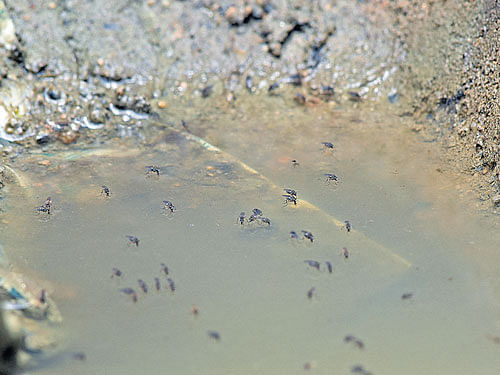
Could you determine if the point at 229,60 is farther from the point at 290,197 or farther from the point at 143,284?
the point at 143,284

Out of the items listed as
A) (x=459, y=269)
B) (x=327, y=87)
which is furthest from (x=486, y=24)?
(x=459, y=269)

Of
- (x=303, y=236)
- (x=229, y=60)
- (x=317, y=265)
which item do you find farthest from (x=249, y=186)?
(x=229, y=60)

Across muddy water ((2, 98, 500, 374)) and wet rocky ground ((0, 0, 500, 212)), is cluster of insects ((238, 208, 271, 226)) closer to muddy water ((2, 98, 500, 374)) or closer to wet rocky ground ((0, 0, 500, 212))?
muddy water ((2, 98, 500, 374))

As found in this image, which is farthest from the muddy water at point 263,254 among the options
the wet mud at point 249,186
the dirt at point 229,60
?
the dirt at point 229,60

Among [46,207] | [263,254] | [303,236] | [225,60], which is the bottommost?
[46,207]

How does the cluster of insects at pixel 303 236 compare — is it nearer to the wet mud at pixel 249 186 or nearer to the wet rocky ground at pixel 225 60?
the wet mud at pixel 249 186
